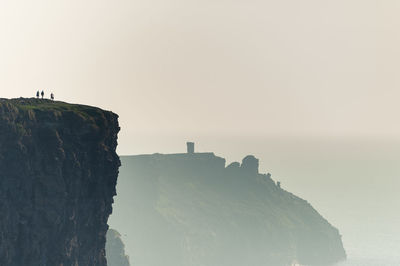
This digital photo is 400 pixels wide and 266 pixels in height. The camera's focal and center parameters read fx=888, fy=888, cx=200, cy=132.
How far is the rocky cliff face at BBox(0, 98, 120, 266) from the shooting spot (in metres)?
137

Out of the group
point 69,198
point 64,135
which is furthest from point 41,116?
point 69,198

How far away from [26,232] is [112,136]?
102 feet

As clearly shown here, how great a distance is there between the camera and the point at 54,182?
142250 mm

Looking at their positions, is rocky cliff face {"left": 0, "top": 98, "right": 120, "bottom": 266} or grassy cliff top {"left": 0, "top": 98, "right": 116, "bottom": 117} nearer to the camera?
rocky cliff face {"left": 0, "top": 98, "right": 120, "bottom": 266}

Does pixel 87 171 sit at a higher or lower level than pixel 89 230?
higher

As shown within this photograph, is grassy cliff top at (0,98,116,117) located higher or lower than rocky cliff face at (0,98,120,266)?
higher

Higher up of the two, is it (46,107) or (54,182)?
(46,107)

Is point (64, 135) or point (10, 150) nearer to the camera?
point (10, 150)

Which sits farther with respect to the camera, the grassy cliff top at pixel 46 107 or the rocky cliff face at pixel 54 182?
the grassy cliff top at pixel 46 107

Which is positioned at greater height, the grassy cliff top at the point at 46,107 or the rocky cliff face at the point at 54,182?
the grassy cliff top at the point at 46,107

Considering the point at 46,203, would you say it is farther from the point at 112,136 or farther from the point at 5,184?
the point at 112,136

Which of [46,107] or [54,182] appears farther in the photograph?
[46,107]

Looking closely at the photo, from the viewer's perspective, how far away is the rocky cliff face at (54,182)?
136875mm

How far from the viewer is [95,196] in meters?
154
